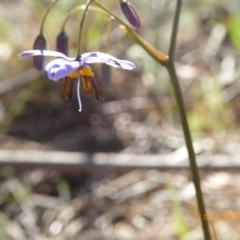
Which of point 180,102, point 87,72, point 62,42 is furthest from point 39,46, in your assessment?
point 180,102

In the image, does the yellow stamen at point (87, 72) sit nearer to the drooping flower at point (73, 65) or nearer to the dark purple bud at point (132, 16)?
the drooping flower at point (73, 65)

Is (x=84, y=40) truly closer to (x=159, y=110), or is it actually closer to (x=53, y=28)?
(x=53, y=28)

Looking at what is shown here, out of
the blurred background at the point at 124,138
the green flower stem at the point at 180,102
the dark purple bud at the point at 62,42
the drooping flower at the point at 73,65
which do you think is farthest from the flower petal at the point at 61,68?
the blurred background at the point at 124,138

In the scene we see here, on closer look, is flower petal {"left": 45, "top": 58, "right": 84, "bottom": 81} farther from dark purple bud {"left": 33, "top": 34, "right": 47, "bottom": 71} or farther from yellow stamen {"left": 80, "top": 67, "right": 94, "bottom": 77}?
dark purple bud {"left": 33, "top": 34, "right": 47, "bottom": 71}

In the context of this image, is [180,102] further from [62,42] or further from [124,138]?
[124,138]

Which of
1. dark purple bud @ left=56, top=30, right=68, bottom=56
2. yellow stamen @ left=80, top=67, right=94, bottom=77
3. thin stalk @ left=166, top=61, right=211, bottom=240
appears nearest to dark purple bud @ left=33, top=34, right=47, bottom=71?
dark purple bud @ left=56, top=30, right=68, bottom=56

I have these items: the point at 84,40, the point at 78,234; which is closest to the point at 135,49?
the point at 84,40
